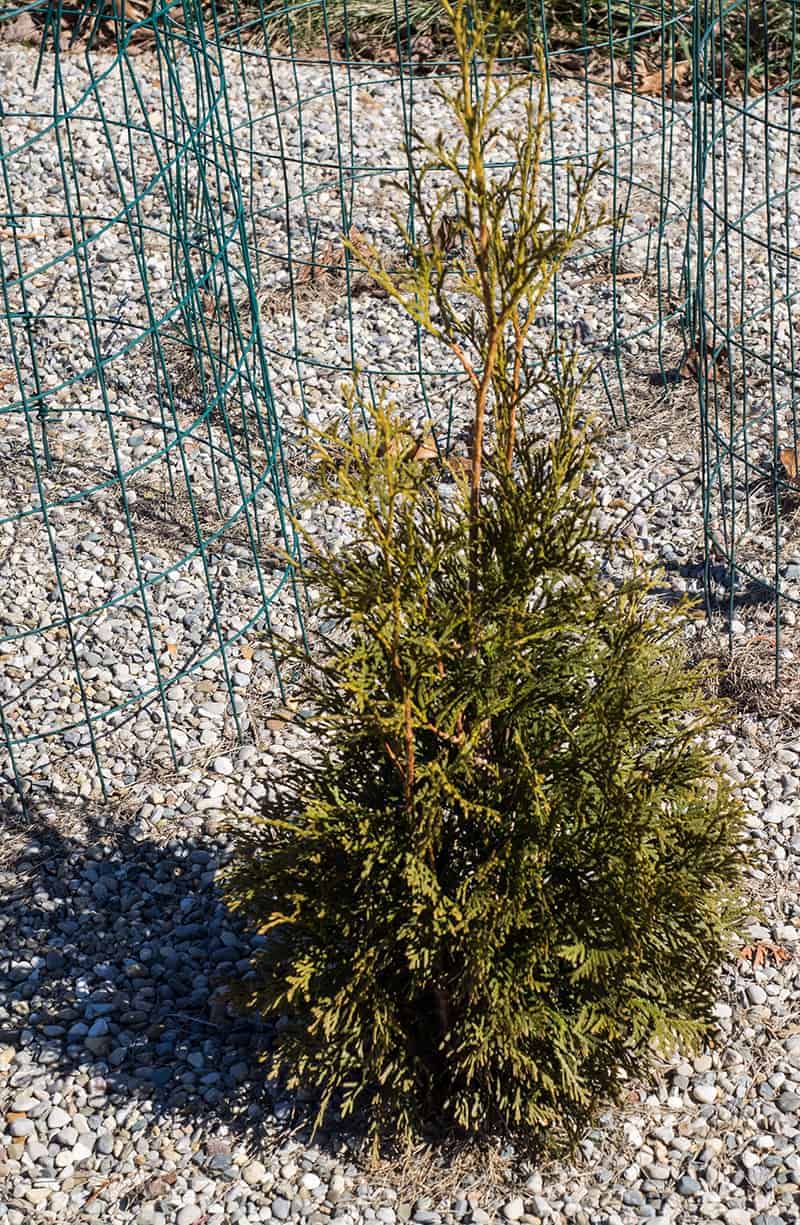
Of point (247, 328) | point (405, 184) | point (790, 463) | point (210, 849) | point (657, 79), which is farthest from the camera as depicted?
point (657, 79)

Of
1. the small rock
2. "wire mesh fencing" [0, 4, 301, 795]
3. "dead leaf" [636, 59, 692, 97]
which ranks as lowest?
the small rock

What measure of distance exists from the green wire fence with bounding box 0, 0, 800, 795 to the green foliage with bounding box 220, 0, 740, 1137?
395 mm

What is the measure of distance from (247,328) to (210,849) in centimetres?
292

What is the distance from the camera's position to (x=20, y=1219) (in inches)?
116

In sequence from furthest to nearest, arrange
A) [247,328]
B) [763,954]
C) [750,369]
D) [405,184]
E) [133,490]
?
[247,328], [750,369], [133,490], [405,184], [763,954]

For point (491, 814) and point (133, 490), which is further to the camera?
point (133, 490)

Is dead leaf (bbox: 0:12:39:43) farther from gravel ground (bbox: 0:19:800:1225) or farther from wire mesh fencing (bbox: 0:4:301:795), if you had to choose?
gravel ground (bbox: 0:19:800:1225)

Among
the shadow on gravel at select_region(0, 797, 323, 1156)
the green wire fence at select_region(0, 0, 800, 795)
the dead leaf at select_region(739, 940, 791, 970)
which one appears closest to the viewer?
the shadow on gravel at select_region(0, 797, 323, 1156)

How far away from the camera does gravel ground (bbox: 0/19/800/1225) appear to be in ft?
9.77

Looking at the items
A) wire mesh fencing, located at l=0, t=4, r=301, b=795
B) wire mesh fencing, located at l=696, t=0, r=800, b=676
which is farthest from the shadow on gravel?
wire mesh fencing, located at l=696, t=0, r=800, b=676

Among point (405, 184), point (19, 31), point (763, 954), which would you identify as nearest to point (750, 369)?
point (405, 184)

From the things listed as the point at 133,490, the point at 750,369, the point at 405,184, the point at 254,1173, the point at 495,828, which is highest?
the point at 405,184

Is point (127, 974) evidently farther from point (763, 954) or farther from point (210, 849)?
point (763, 954)

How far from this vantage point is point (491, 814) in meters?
2.61
